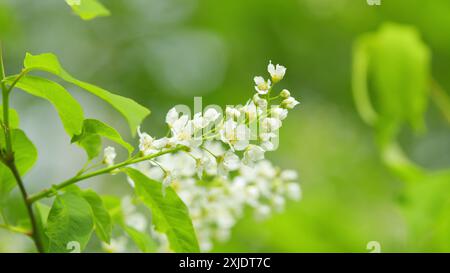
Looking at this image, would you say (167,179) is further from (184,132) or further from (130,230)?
(130,230)

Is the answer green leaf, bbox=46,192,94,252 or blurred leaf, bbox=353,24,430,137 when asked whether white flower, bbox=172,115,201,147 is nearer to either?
green leaf, bbox=46,192,94,252

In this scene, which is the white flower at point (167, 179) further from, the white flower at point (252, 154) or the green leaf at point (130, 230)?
the green leaf at point (130, 230)

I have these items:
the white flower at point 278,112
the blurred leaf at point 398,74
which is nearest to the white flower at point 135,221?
the white flower at point 278,112

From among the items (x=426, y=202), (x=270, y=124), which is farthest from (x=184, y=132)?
(x=426, y=202)

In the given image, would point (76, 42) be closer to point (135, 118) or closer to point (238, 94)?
point (238, 94)

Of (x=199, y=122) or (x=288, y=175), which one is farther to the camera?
(x=288, y=175)
